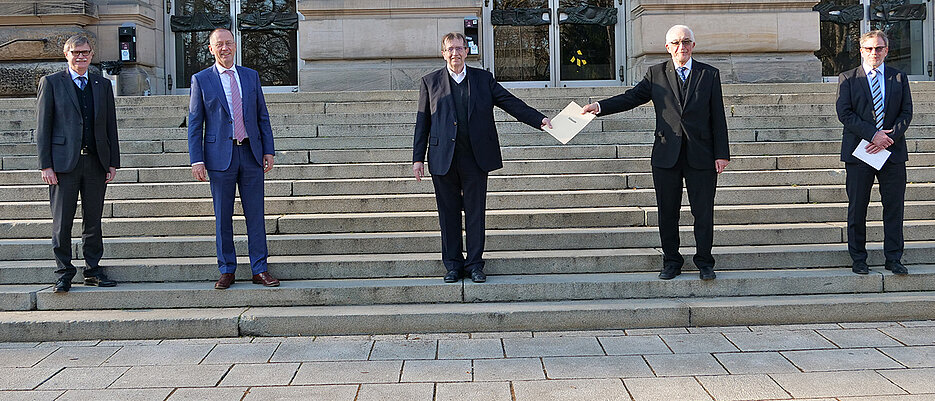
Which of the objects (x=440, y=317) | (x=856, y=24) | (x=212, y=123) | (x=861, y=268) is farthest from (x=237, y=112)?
(x=856, y=24)

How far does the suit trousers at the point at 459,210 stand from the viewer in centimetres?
572

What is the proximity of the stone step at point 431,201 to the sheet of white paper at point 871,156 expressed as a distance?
1.51 meters

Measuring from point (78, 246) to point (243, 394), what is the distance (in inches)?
120

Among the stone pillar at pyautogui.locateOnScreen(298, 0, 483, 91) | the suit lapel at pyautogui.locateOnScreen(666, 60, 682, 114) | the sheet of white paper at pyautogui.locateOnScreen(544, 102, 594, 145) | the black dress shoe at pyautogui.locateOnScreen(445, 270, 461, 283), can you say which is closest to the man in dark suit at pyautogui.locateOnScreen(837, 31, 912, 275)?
the suit lapel at pyautogui.locateOnScreen(666, 60, 682, 114)

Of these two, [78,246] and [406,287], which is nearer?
[406,287]

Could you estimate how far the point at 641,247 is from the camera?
252 inches

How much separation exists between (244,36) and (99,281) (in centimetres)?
864

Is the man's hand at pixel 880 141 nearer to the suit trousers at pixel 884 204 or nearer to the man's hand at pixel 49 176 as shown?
the suit trousers at pixel 884 204

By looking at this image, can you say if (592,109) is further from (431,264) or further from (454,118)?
(431,264)

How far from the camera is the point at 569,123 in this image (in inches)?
223

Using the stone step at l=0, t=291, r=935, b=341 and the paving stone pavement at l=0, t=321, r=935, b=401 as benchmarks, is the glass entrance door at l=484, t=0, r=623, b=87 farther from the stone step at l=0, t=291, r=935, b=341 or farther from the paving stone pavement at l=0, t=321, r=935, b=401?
the paving stone pavement at l=0, t=321, r=935, b=401

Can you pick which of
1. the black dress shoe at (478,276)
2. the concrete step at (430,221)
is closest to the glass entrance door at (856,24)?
the concrete step at (430,221)

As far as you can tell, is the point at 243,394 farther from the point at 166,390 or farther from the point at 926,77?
the point at 926,77

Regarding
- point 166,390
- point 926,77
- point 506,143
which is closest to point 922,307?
point 506,143
